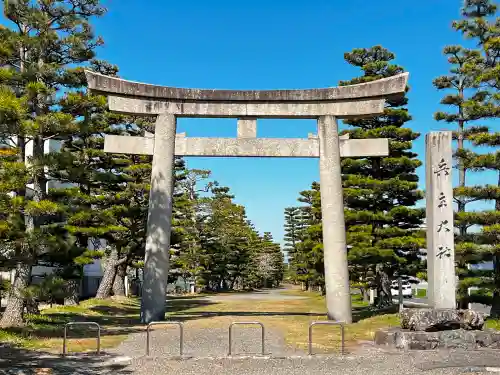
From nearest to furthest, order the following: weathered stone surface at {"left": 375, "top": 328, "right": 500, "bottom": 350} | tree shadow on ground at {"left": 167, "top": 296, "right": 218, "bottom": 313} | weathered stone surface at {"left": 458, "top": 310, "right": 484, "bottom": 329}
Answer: weathered stone surface at {"left": 375, "top": 328, "right": 500, "bottom": 350}, weathered stone surface at {"left": 458, "top": 310, "right": 484, "bottom": 329}, tree shadow on ground at {"left": 167, "top": 296, "right": 218, "bottom": 313}

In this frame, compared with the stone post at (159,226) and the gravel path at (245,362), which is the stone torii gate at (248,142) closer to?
the stone post at (159,226)

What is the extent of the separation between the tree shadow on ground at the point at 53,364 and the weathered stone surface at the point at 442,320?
639 cm

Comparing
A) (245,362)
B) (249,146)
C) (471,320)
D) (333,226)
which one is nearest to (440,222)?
(471,320)

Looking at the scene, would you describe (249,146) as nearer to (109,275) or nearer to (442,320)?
(442,320)

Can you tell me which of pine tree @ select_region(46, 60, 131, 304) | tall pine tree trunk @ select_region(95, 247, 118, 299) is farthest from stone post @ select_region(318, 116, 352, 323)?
tall pine tree trunk @ select_region(95, 247, 118, 299)

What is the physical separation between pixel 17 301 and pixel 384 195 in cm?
1353

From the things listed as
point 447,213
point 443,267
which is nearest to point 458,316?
point 443,267

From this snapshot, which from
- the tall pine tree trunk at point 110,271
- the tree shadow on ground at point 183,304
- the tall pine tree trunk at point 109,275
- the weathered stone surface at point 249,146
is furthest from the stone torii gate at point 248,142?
the tall pine tree trunk at point 109,275

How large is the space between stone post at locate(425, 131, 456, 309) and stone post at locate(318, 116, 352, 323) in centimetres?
393

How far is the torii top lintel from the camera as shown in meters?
16.3

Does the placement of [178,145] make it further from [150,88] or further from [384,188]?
[384,188]

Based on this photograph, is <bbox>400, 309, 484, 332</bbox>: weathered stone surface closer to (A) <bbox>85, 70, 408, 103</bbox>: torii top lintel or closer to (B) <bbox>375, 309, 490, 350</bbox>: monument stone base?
(B) <bbox>375, 309, 490, 350</bbox>: monument stone base

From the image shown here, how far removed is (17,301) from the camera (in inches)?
532

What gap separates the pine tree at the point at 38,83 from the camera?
42.0 ft
